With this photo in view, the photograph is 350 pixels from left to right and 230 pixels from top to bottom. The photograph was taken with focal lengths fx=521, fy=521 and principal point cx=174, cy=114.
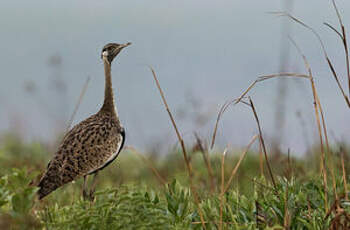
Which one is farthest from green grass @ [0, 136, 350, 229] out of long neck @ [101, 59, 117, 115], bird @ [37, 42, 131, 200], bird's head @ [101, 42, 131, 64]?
bird's head @ [101, 42, 131, 64]

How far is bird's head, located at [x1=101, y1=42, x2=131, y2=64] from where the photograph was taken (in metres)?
5.82

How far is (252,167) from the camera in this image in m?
9.59

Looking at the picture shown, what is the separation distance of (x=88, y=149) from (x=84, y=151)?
1.9 inches

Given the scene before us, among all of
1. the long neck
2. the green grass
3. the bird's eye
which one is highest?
the bird's eye

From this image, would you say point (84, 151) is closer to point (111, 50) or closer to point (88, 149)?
point (88, 149)

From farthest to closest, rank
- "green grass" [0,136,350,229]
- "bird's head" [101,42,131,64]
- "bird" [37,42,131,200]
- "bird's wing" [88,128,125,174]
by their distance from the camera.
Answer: "bird's head" [101,42,131,64], "bird's wing" [88,128,125,174], "bird" [37,42,131,200], "green grass" [0,136,350,229]

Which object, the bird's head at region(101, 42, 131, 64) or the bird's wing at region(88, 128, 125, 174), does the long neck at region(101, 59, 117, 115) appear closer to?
the bird's head at region(101, 42, 131, 64)

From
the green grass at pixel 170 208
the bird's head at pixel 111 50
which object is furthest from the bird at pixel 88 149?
the green grass at pixel 170 208

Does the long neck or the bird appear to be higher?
the long neck

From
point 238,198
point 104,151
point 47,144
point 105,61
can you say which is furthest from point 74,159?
point 47,144

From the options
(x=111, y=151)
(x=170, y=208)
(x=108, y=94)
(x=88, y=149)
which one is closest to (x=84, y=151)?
(x=88, y=149)

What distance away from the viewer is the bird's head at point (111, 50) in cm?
582

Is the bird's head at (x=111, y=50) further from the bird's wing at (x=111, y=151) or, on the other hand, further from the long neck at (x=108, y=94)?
the bird's wing at (x=111, y=151)

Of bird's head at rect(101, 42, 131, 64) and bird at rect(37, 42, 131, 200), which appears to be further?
bird's head at rect(101, 42, 131, 64)
